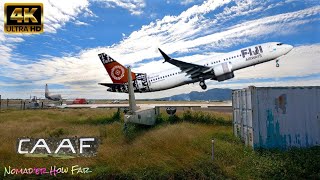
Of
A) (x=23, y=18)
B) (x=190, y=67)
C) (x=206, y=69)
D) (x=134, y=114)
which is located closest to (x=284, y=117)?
(x=134, y=114)

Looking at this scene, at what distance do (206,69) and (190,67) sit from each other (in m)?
2.00

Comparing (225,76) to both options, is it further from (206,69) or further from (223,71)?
(206,69)

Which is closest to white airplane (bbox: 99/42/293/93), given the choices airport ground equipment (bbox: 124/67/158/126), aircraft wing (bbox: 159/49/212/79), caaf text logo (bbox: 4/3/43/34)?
aircraft wing (bbox: 159/49/212/79)

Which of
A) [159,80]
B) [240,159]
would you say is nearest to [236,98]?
[240,159]

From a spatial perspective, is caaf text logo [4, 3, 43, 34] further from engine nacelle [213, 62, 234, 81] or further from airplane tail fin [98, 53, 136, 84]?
airplane tail fin [98, 53, 136, 84]

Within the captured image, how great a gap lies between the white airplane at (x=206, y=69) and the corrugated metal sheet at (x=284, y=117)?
17687 mm

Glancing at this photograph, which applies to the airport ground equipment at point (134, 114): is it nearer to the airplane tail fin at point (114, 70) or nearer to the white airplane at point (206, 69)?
the white airplane at point (206, 69)

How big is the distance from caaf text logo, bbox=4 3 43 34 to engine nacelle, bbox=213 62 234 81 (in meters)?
23.7

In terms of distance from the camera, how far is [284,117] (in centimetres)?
1449

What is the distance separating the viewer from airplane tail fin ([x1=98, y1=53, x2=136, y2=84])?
39188mm

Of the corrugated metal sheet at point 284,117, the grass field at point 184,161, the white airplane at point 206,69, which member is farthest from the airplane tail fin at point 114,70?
the corrugated metal sheet at point 284,117

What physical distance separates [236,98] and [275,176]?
8.07 m

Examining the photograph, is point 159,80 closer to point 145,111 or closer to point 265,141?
point 145,111

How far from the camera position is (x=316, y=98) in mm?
14805
